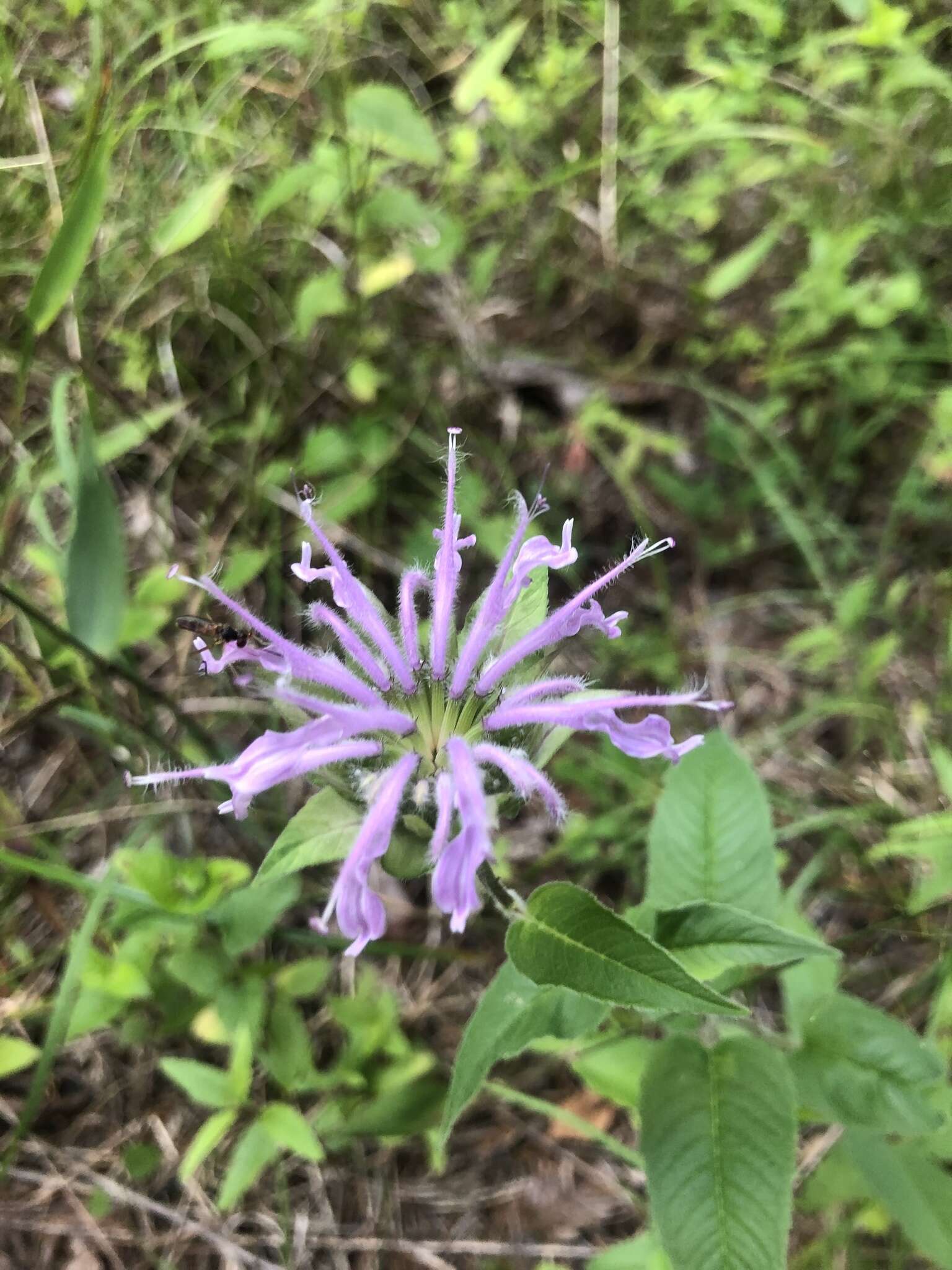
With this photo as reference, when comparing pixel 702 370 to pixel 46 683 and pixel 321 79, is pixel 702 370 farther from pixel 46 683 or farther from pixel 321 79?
pixel 46 683

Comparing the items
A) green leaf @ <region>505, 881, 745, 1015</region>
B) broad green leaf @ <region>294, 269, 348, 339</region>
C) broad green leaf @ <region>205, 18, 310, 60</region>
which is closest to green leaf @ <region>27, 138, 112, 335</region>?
broad green leaf @ <region>205, 18, 310, 60</region>

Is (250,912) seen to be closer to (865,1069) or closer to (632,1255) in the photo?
(632,1255)

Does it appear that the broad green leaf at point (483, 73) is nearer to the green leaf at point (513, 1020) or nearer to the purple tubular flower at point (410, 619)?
the purple tubular flower at point (410, 619)

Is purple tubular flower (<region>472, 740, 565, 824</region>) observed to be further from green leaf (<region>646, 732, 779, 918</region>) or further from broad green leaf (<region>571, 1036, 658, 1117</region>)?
broad green leaf (<region>571, 1036, 658, 1117</region>)

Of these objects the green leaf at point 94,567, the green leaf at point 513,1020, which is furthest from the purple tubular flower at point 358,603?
the green leaf at point 94,567

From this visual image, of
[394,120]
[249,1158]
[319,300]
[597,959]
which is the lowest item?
[249,1158]

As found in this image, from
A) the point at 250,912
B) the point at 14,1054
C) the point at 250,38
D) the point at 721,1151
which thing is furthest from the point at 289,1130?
the point at 250,38
